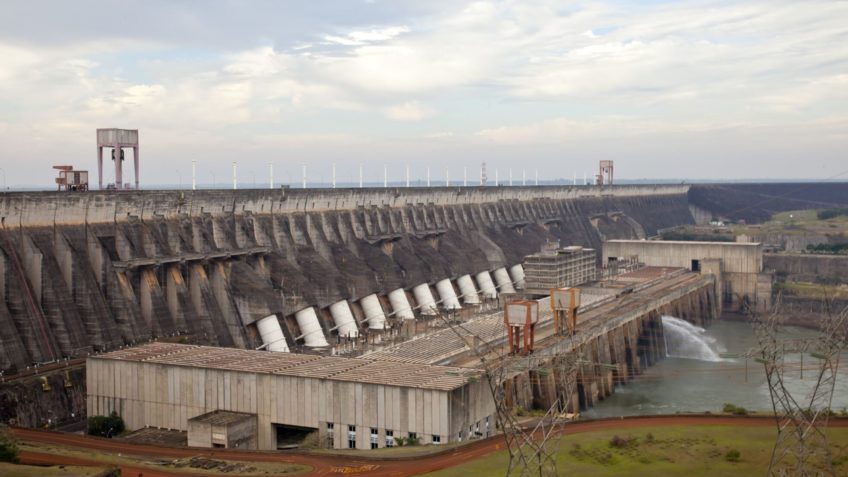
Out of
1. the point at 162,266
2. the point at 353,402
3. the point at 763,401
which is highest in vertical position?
the point at 162,266

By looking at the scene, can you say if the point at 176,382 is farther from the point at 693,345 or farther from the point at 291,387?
the point at 693,345

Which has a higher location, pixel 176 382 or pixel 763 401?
pixel 176 382

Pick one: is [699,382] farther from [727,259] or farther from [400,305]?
[727,259]

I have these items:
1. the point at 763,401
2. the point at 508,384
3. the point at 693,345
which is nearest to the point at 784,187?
the point at 693,345

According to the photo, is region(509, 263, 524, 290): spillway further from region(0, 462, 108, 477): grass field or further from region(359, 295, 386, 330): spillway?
region(0, 462, 108, 477): grass field

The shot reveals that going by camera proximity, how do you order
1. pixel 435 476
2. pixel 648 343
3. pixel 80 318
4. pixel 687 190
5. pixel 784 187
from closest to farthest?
pixel 435 476, pixel 80 318, pixel 648 343, pixel 687 190, pixel 784 187

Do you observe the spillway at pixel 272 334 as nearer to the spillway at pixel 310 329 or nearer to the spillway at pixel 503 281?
the spillway at pixel 310 329

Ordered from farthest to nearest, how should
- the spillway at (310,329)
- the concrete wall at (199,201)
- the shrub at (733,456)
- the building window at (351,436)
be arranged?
the spillway at (310,329) → the concrete wall at (199,201) → the building window at (351,436) → the shrub at (733,456)

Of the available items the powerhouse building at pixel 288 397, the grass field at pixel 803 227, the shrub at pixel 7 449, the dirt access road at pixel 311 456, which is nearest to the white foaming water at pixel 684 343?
the dirt access road at pixel 311 456
